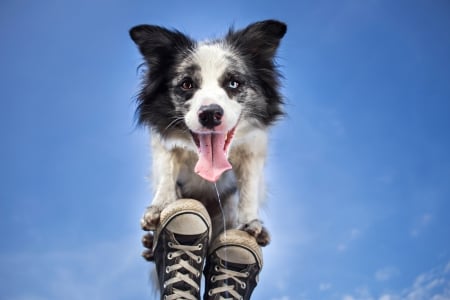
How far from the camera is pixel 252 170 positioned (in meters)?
2.91

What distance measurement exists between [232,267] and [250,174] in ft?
2.07

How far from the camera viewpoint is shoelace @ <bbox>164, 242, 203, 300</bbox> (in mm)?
2283

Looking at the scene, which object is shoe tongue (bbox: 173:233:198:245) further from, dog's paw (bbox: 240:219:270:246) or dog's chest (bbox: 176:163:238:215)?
dog's chest (bbox: 176:163:238:215)

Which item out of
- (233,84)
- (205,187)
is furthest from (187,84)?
(205,187)

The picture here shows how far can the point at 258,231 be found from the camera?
8.68 ft

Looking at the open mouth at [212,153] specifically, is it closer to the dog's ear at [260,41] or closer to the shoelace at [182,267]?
the shoelace at [182,267]

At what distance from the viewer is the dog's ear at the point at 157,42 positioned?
287 cm

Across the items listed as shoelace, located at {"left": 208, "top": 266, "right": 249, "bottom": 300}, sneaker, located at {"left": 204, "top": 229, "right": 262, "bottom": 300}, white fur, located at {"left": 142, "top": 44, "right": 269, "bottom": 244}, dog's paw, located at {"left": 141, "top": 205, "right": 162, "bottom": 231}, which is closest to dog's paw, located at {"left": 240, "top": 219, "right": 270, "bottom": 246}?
white fur, located at {"left": 142, "top": 44, "right": 269, "bottom": 244}

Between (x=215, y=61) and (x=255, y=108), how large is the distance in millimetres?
349

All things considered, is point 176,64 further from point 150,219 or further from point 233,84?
point 150,219

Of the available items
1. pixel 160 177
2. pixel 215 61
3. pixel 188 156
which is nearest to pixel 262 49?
pixel 215 61

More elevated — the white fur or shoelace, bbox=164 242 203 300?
the white fur

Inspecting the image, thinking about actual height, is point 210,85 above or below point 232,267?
above

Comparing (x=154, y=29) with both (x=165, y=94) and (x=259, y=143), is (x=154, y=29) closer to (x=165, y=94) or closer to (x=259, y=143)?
(x=165, y=94)
